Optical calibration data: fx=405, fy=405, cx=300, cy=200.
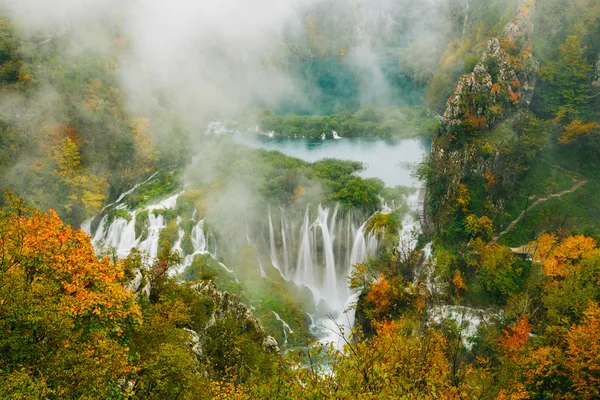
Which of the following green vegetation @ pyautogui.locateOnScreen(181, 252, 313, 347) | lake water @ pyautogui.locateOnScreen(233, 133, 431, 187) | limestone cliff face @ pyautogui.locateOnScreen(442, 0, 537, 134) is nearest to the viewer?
green vegetation @ pyautogui.locateOnScreen(181, 252, 313, 347)

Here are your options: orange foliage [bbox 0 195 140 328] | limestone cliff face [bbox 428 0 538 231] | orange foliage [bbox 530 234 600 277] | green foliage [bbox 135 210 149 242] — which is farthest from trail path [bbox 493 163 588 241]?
green foliage [bbox 135 210 149 242]

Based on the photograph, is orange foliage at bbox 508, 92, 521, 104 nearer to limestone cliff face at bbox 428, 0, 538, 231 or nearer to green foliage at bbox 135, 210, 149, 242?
limestone cliff face at bbox 428, 0, 538, 231

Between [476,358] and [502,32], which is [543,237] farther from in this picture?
[502,32]

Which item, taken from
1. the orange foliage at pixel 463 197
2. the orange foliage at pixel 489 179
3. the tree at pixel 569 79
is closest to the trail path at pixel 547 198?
the orange foliage at pixel 489 179

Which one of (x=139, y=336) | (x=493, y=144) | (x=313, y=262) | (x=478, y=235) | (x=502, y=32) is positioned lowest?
(x=313, y=262)

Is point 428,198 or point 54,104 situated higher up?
point 54,104

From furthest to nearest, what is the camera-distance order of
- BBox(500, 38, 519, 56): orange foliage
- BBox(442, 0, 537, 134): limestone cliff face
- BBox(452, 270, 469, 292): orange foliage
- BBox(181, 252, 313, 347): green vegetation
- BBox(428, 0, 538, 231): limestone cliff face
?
BBox(500, 38, 519, 56): orange foliage < BBox(442, 0, 537, 134): limestone cliff face < BBox(428, 0, 538, 231): limestone cliff face < BBox(452, 270, 469, 292): orange foliage < BBox(181, 252, 313, 347): green vegetation

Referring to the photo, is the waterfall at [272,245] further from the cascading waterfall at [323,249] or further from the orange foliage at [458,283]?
the orange foliage at [458,283]

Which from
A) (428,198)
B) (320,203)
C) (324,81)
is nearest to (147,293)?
(320,203)
